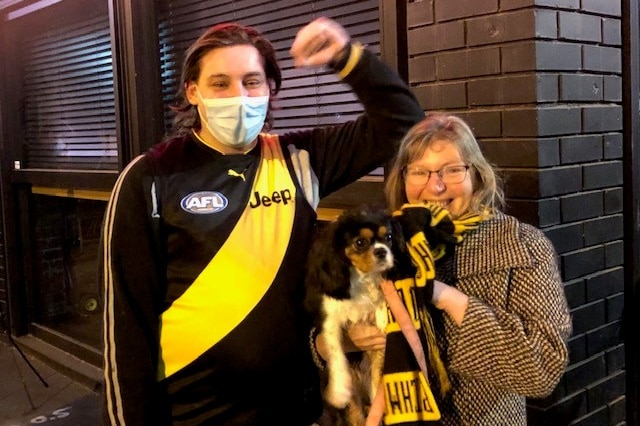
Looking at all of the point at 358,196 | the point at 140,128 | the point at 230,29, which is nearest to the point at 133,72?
the point at 140,128

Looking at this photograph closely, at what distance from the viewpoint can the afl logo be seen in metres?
1.98

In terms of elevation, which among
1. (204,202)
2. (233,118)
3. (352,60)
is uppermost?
(352,60)

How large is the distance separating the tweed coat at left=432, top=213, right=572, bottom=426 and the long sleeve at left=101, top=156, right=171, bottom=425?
79 centimetres

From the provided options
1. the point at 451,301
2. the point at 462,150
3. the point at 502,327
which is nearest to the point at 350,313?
the point at 451,301

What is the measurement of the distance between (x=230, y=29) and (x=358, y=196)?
1.58 meters

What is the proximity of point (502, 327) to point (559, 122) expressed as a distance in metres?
1.23

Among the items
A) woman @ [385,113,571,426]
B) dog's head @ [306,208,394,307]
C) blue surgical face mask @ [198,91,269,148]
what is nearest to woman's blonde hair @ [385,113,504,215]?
woman @ [385,113,571,426]

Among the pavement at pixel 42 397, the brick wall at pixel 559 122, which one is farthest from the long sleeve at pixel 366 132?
the pavement at pixel 42 397

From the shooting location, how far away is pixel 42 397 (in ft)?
18.0

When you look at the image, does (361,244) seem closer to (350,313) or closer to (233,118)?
(350,313)

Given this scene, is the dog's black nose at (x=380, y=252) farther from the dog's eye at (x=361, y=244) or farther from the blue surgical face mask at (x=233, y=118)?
the blue surgical face mask at (x=233, y=118)

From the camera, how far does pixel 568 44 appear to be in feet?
9.17

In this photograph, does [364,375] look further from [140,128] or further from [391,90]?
[140,128]

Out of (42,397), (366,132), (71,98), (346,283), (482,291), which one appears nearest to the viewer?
(482,291)
